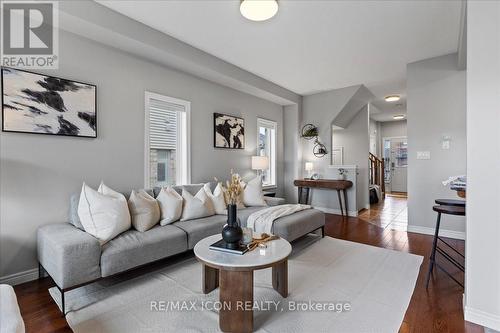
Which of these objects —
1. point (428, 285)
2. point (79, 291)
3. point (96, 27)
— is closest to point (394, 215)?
point (428, 285)

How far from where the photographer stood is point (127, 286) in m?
2.24

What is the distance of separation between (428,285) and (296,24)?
A: 2.91 meters

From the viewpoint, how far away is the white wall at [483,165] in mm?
1677

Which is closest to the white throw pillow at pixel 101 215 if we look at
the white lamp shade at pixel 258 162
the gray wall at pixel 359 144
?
the white lamp shade at pixel 258 162

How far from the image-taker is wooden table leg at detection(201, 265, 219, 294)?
2110mm

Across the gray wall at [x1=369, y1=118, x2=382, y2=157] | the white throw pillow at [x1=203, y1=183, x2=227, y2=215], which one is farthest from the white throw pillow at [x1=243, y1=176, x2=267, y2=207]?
the gray wall at [x1=369, y1=118, x2=382, y2=157]

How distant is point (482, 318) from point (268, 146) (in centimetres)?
441

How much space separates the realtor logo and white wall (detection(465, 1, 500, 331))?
3.35 meters

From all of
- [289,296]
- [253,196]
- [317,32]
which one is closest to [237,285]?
[289,296]

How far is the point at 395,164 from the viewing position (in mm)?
9125

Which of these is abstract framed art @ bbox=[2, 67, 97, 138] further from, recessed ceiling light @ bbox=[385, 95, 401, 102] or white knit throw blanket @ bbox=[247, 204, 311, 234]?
recessed ceiling light @ bbox=[385, 95, 401, 102]

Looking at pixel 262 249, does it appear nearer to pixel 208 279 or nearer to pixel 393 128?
pixel 208 279

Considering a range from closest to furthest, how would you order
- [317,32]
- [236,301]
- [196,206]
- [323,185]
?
[236,301] < [317,32] < [196,206] < [323,185]

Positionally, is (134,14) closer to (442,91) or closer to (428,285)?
(428,285)
